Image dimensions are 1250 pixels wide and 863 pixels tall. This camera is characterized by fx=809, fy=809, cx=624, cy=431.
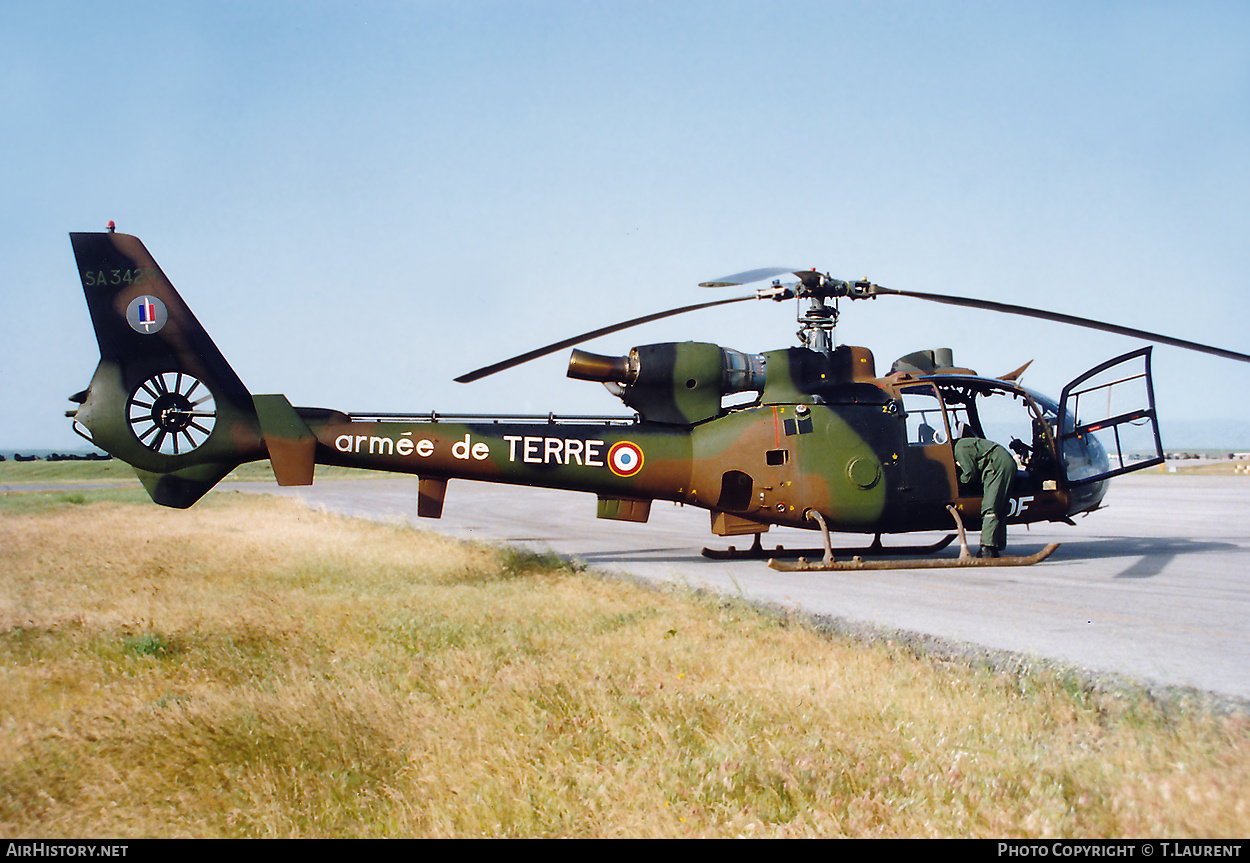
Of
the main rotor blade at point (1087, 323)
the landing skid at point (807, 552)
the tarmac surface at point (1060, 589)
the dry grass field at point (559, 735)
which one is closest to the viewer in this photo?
the dry grass field at point (559, 735)

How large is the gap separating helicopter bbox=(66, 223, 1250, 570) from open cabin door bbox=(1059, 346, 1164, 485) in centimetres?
2

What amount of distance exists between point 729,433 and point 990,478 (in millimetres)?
3927

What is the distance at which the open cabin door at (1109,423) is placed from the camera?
1167cm

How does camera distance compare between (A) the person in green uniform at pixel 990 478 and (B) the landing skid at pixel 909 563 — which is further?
(A) the person in green uniform at pixel 990 478

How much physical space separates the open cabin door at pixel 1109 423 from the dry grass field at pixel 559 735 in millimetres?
7070

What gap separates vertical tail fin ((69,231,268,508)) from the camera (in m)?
10.7

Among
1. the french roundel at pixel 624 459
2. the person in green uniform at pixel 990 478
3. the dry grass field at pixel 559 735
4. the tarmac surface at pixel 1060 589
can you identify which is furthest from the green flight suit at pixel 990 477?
the dry grass field at pixel 559 735

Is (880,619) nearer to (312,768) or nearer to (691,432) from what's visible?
(691,432)

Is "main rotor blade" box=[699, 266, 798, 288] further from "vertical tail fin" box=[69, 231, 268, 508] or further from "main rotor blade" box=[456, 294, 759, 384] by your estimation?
"vertical tail fin" box=[69, 231, 268, 508]

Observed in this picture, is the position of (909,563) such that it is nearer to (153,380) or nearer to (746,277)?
(746,277)

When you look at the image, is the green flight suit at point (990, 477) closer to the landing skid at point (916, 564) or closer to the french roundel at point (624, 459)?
the landing skid at point (916, 564)

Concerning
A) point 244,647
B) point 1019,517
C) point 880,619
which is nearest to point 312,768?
point 244,647

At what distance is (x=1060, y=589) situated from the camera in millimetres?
10039

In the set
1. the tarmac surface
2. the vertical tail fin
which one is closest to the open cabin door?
the tarmac surface
